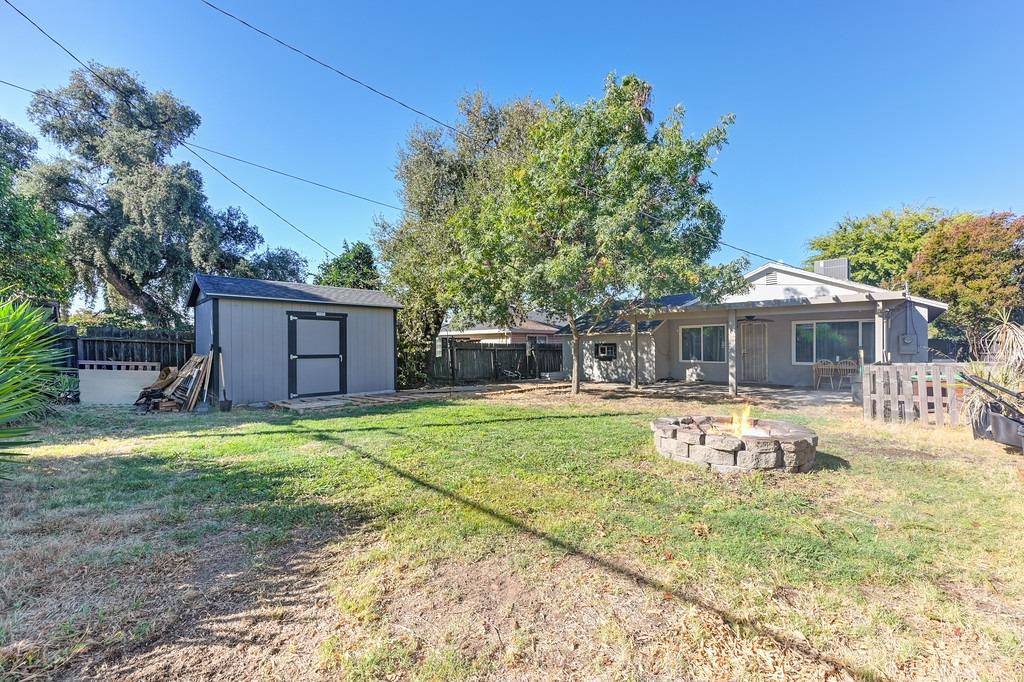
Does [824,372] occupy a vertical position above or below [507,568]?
above

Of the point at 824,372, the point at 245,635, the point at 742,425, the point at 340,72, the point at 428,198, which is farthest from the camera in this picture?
the point at 428,198

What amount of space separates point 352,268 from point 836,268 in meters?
16.8

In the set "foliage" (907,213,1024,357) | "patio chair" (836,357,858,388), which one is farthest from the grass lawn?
"foliage" (907,213,1024,357)

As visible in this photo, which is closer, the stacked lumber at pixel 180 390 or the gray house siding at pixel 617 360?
the stacked lumber at pixel 180 390

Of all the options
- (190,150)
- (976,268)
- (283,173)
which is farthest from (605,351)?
(976,268)

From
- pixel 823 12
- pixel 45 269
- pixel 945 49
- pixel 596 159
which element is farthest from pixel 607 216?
pixel 45 269

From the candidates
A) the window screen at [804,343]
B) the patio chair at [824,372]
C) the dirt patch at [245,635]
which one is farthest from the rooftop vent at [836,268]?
the dirt patch at [245,635]

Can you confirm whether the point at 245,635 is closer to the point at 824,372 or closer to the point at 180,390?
the point at 180,390

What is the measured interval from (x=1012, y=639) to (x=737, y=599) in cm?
110

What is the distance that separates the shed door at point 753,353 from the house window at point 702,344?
0.67 m

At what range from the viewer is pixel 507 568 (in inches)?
101

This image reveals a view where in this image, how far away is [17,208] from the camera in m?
8.70

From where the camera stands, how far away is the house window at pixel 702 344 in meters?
14.0

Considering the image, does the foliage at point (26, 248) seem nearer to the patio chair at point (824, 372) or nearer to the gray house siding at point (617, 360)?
the gray house siding at point (617, 360)
